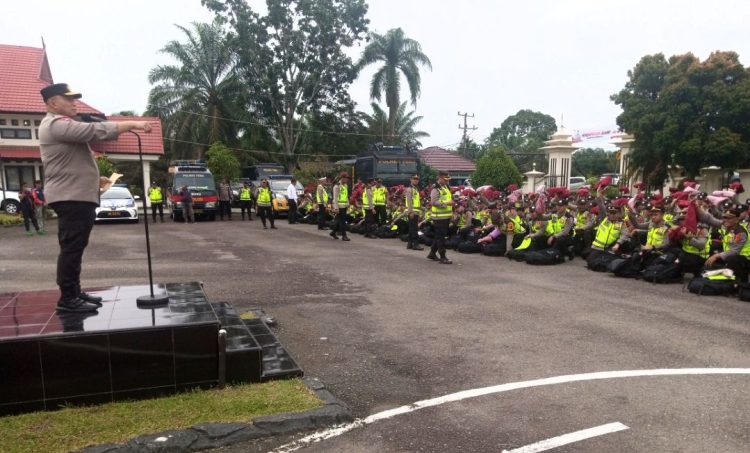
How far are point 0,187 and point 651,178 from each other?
27.8m

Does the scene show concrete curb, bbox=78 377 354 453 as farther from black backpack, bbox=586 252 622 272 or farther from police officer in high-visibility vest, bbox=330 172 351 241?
police officer in high-visibility vest, bbox=330 172 351 241

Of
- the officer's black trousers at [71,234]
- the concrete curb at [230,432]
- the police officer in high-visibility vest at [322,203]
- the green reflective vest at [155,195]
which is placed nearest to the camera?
the concrete curb at [230,432]

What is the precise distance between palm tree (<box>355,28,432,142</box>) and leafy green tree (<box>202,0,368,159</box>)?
1486mm

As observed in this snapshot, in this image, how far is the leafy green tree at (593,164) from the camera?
49263mm

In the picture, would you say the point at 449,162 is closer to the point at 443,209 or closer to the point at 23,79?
the point at 23,79

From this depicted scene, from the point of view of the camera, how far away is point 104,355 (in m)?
3.94

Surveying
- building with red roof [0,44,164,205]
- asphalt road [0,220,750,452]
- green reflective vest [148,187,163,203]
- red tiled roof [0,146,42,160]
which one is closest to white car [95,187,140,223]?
green reflective vest [148,187,163,203]

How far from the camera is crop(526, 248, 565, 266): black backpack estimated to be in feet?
35.4

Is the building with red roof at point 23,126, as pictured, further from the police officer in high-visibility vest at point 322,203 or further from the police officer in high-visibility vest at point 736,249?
the police officer in high-visibility vest at point 736,249

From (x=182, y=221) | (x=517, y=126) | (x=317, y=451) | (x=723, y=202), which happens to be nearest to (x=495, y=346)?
(x=317, y=451)

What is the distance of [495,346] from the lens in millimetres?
5512

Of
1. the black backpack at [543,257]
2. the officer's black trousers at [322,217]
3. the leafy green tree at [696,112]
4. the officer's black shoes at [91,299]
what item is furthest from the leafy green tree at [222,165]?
the officer's black shoes at [91,299]

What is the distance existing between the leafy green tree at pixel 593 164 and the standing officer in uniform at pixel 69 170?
47817mm

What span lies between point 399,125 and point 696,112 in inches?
878
